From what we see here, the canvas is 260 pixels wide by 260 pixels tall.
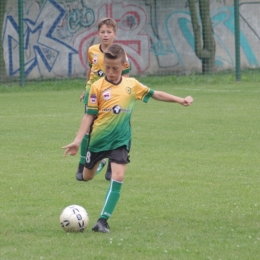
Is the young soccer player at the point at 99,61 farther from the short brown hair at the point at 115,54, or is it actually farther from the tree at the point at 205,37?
the tree at the point at 205,37

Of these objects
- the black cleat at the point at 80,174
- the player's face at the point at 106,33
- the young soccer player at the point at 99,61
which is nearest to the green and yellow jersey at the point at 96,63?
the young soccer player at the point at 99,61

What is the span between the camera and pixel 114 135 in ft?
21.2

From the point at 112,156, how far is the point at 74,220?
25.2 inches

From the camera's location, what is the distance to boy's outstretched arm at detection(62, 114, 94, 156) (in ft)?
19.9

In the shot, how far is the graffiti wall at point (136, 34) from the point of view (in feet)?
82.7

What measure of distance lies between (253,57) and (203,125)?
12688 mm

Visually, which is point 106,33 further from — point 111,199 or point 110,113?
point 111,199

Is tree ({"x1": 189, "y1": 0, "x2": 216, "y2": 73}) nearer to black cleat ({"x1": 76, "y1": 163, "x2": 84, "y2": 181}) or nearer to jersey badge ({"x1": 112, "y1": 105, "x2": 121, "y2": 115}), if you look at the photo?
black cleat ({"x1": 76, "y1": 163, "x2": 84, "y2": 181})

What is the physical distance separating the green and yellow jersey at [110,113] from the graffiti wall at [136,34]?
1875cm

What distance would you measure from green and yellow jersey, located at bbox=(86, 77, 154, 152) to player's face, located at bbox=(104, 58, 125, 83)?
2.0 inches

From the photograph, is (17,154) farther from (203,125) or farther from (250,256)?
(250,256)

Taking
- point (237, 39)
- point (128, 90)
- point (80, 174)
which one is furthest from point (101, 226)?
Result: point (237, 39)

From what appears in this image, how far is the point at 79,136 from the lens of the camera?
6.21m

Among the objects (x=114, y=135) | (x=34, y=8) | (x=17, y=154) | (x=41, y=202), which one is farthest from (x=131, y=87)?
(x=34, y=8)
